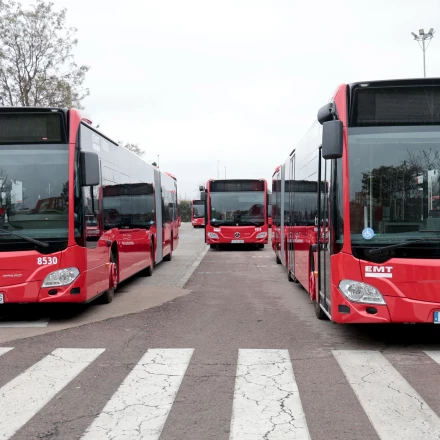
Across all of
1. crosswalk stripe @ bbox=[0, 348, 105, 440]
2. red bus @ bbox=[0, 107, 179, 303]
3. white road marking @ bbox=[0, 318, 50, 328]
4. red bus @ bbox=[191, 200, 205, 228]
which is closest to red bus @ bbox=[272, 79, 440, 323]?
crosswalk stripe @ bbox=[0, 348, 105, 440]

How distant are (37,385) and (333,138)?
156 inches

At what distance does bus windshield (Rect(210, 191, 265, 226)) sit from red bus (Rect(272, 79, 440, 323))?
1755cm

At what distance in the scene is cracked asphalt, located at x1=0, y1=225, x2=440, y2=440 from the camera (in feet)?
14.7

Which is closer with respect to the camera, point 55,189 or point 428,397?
point 428,397

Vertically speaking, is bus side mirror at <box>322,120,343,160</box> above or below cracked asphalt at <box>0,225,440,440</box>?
above

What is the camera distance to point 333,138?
22.3 ft

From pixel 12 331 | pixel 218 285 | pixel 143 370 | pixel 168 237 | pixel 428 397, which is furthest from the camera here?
pixel 168 237

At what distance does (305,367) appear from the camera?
6172 millimetres

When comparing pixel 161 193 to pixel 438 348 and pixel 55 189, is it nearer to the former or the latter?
pixel 55 189

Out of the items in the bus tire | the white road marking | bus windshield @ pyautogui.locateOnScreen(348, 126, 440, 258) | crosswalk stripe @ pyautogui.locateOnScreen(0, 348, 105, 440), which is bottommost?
the white road marking

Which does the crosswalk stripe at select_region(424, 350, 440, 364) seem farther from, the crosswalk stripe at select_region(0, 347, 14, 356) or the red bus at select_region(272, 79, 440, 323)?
the crosswalk stripe at select_region(0, 347, 14, 356)

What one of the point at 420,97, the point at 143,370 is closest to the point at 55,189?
the point at 143,370

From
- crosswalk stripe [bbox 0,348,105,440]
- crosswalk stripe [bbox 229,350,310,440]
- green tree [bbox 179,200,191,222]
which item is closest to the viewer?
crosswalk stripe [bbox 229,350,310,440]

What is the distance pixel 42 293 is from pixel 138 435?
184 inches
